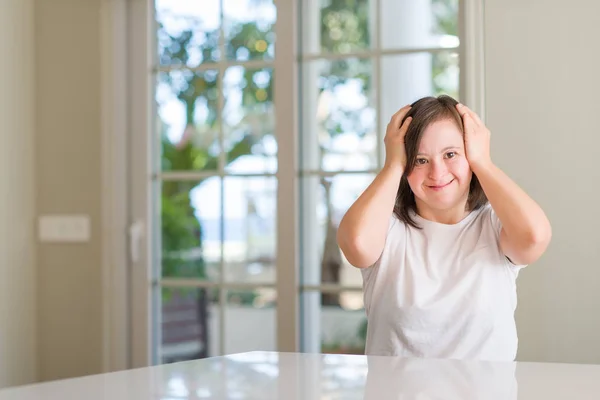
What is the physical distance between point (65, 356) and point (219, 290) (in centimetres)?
76

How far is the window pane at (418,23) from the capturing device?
116 inches

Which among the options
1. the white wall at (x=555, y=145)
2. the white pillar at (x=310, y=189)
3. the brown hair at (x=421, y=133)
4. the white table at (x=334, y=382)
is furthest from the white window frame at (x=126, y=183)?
the white table at (x=334, y=382)

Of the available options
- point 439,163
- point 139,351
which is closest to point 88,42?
point 139,351

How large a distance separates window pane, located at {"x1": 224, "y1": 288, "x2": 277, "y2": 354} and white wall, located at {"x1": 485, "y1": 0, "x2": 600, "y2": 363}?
1.01 m

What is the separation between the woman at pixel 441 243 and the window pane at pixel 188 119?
1.64 m

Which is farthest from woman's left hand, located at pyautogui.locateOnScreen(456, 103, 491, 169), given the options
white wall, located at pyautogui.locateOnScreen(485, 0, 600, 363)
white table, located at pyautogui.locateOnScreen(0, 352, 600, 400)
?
white wall, located at pyautogui.locateOnScreen(485, 0, 600, 363)

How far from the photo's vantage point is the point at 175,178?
342 centimetres

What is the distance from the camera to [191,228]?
3398 millimetres

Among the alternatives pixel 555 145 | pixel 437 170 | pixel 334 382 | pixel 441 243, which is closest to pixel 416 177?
pixel 437 170

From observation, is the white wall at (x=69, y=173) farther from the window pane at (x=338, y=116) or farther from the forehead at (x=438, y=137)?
the forehead at (x=438, y=137)

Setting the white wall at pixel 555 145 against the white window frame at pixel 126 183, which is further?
the white window frame at pixel 126 183

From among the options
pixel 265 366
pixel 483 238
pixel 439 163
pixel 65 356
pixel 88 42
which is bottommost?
pixel 65 356

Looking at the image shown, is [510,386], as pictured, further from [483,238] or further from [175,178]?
[175,178]

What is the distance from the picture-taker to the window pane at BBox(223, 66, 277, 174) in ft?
10.6
